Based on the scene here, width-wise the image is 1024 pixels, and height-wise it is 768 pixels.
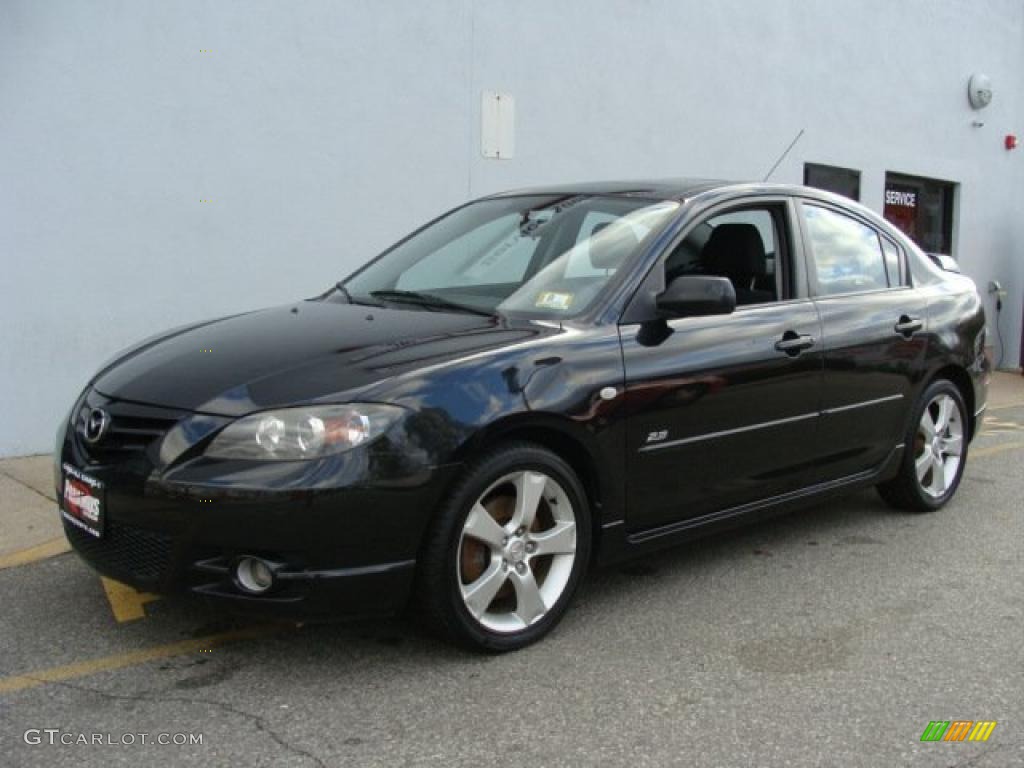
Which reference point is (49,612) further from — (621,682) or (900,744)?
(900,744)

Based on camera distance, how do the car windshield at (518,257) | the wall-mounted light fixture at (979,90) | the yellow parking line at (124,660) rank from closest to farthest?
the yellow parking line at (124,660), the car windshield at (518,257), the wall-mounted light fixture at (979,90)

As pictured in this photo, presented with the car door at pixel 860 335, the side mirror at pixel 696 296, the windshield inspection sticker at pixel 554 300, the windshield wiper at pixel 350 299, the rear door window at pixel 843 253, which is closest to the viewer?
the side mirror at pixel 696 296

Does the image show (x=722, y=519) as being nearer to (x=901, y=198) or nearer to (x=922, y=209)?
(x=901, y=198)

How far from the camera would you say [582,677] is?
11.1 feet

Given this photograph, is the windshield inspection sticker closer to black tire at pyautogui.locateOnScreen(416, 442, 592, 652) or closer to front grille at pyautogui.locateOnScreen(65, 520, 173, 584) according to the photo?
black tire at pyautogui.locateOnScreen(416, 442, 592, 652)

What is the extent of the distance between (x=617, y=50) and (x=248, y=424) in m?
6.79

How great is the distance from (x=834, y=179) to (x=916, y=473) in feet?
22.6

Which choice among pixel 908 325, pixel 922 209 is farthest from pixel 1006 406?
pixel 908 325

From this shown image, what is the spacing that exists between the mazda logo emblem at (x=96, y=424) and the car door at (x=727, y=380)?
5.86ft

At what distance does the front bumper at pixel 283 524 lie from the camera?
10.0 feet

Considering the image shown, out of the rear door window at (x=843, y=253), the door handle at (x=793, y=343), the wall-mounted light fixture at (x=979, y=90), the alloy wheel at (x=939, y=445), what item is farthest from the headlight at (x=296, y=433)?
the wall-mounted light fixture at (x=979, y=90)

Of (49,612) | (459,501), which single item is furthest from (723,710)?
(49,612)

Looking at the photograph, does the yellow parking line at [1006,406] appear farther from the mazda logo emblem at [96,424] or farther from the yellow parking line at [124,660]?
the mazda logo emblem at [96,424]

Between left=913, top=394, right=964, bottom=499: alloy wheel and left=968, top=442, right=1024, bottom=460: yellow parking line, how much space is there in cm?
166
